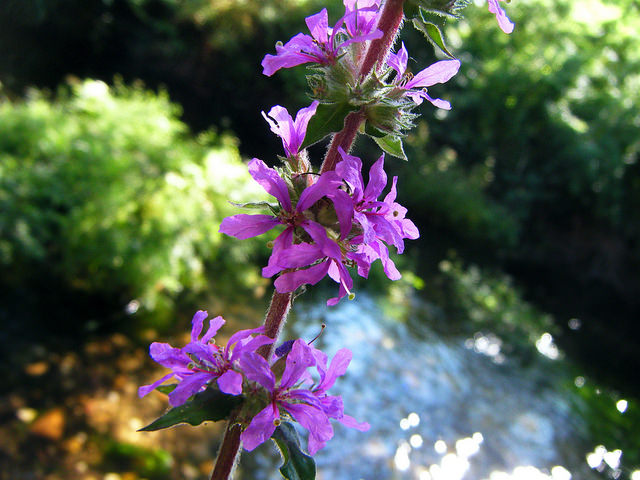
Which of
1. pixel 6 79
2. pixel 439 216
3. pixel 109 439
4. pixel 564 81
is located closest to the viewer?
pixel 109 439

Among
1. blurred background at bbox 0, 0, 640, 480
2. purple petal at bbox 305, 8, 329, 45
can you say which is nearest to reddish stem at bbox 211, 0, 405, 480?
purple petal at bbox 305, 8, 329, 45

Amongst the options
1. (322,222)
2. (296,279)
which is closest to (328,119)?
(322,222)

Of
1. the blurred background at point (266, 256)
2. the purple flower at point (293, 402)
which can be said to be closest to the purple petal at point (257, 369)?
the purple flower at point (293, 402)

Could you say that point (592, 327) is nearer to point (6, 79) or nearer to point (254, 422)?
point (254, 422)

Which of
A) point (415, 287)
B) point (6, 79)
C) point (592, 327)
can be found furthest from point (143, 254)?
point (592, 327)

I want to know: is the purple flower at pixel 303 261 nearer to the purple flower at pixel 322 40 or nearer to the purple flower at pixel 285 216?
the purple flower at pixel 285 216

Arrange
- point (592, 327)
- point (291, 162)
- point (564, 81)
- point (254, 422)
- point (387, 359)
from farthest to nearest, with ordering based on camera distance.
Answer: point (564, 81) < point (592, 327) < point (387, 359) < point (291, 162) < point (254, 422)

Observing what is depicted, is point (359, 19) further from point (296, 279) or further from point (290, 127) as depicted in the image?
point (296, 279)
